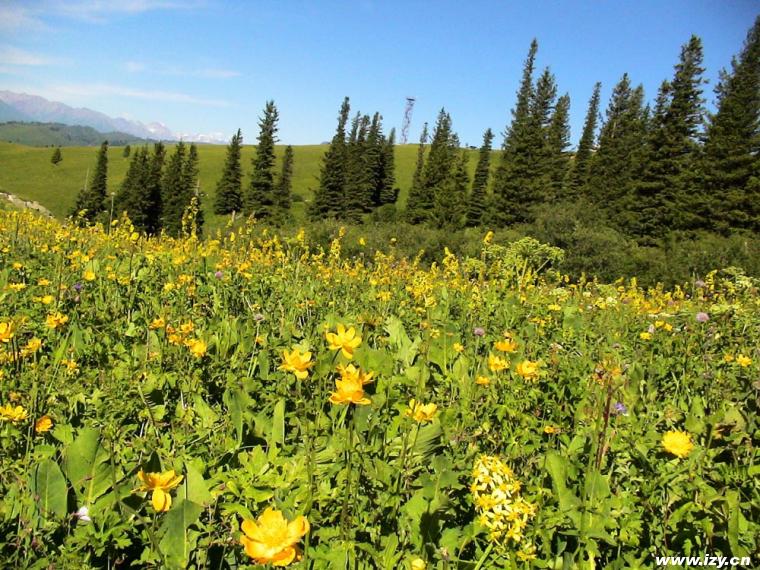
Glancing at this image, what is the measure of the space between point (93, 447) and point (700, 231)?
44028 mm

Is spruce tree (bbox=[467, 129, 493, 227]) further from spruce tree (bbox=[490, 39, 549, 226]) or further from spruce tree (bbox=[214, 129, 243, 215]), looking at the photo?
spruce tree (bbox=[214, 129, 243, 215])

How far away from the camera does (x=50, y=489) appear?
134cm

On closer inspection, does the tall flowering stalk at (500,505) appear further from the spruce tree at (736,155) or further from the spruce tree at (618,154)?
the spruce tree at (618,154)

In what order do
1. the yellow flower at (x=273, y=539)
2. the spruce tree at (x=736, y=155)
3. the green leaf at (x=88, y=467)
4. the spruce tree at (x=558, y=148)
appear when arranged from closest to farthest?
the yellow flower at (x=273, y=539) → the green leaf at (x=88, y=467) → the spruce tree at (x=736, y=155) → the spruce tree at (x=558, y=148)

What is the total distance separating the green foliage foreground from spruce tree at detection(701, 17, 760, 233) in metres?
40.9

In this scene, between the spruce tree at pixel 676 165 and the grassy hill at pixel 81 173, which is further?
the grassy hill at pixel 81 173

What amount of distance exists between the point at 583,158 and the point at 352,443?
226 feet

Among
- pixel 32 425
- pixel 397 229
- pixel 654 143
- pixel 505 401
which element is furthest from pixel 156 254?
pixel 654 143

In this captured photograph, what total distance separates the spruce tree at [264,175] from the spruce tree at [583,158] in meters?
35.2

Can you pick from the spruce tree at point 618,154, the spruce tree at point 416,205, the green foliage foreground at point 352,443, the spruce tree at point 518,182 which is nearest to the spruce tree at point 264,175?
the spruce tree at point 416,205

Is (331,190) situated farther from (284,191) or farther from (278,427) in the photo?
(278,427)

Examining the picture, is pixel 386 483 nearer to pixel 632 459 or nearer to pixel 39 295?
pixel 632 459

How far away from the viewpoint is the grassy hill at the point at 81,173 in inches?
2736

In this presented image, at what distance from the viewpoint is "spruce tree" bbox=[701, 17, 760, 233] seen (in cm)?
3675
